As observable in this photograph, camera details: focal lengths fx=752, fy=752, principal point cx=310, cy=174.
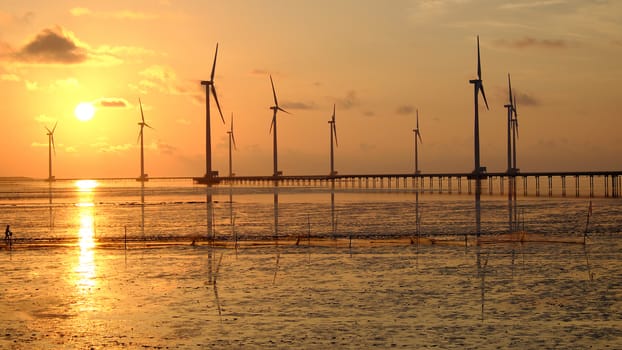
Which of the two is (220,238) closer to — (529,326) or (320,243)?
(320,243)

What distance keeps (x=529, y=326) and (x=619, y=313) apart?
297 centimetres

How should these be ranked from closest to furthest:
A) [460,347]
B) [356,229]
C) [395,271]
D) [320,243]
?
[460,347], [395,271], [320,243], [356,229]

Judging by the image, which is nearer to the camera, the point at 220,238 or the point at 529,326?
the point at 529,326

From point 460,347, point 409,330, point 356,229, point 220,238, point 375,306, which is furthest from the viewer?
point 356,229

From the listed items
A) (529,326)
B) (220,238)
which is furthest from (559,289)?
(220,238)

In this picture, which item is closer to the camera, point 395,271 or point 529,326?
point 529,326

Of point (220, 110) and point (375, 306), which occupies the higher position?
point (220, 110)

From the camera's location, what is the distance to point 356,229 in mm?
49719

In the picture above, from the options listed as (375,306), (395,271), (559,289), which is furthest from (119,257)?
(559,289)

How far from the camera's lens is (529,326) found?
1766cm

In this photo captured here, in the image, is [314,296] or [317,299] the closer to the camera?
[317,299]

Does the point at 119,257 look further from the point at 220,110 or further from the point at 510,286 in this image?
the point at 220,110

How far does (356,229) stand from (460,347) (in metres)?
33.9

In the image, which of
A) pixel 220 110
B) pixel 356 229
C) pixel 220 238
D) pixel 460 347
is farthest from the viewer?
pixel 220 110
